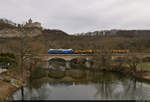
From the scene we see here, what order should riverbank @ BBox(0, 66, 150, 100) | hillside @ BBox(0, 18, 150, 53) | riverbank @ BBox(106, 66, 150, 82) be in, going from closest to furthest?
riverbank @ BBox(0, 66, 150, 100) < riverbank @ BBox(106, 66, 150, 82) < hillside @ BBox(0, 18, 150, 53)

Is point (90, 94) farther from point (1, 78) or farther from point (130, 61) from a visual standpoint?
point (130, 61)

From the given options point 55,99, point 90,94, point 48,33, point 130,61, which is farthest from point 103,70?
point 48,33

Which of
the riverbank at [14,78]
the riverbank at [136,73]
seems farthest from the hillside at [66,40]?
the riverbank at [14,78]

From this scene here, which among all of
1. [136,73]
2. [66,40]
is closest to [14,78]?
[136,73]

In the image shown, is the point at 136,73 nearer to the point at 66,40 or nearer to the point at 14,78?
the point at 14,78

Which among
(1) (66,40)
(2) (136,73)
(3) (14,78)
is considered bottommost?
(2) (136,73)

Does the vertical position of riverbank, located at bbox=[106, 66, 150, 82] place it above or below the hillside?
below

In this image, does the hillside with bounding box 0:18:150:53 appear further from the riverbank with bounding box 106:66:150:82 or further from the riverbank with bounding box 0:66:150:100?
the riverbank with bounding box 0:66:150:100

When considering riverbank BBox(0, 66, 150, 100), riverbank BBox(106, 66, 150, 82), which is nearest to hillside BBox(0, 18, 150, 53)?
riverbank BBox(106, 66, 150, 82)

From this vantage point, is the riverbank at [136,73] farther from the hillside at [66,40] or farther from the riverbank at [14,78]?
A: the hillside at [66,40]

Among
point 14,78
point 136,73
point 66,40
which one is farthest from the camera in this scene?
point 66,40

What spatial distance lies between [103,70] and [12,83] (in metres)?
26.7

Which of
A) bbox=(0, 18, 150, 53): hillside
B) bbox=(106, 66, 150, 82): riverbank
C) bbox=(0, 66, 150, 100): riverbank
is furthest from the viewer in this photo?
bbox=(0, 18, 150, 53): hillside

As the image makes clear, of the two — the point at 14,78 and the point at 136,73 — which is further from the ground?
the point at 14,78
